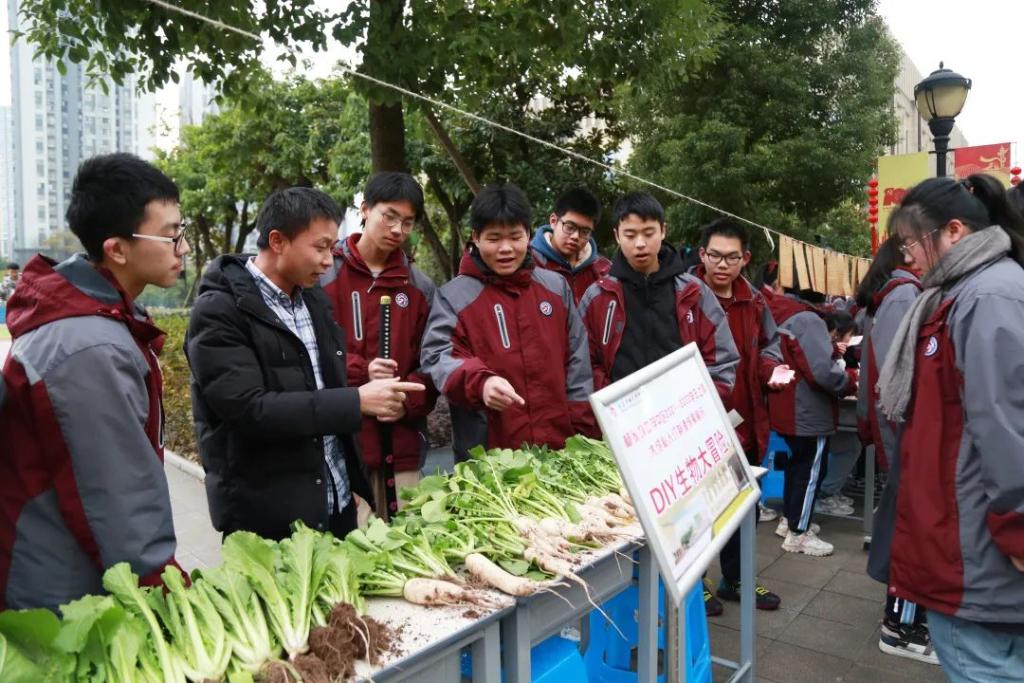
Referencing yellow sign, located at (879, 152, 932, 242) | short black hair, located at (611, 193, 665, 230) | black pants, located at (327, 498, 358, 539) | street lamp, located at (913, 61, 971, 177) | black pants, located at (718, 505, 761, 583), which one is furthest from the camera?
yellow sign, located at (879, 152, 932, 242)

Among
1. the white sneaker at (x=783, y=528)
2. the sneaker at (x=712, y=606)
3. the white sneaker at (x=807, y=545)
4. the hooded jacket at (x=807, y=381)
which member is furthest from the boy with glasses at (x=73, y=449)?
the white sneaker at (x=783, y=528)

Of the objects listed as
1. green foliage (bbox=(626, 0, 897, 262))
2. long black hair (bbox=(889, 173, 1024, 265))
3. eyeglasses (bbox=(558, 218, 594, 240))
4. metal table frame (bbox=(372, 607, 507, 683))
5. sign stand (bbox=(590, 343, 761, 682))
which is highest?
green foliage (bbox=(626, 0, 897, 262))

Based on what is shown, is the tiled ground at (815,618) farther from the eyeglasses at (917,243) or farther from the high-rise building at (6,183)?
the high-rise building at (6,183)

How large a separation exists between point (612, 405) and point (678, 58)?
6393 millimetres

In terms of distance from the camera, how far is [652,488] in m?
1.68

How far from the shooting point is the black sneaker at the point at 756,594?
166 inches

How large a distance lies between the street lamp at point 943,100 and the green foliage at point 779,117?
17.8ft

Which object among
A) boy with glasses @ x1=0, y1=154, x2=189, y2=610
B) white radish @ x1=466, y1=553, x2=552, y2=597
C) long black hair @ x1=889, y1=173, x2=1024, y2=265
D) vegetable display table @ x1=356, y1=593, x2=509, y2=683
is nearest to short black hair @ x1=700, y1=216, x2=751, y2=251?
long black hair @ x1=889, y1=173, x2=1024, y2=265

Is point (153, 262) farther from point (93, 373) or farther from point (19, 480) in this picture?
point (19, 480)

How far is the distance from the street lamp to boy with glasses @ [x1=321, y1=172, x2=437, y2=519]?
256 inches

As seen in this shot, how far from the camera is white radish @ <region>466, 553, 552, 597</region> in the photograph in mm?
1842

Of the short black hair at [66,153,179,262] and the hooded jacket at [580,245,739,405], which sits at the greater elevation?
the short black hair at [66,153,179,262]

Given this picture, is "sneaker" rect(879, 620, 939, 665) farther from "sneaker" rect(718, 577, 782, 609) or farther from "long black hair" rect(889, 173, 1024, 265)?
"long black hair" rect(889, 173, 1024, 265)

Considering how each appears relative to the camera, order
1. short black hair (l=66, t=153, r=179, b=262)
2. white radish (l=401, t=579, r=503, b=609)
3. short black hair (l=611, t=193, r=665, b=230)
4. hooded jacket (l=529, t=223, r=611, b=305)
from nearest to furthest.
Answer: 1. white radish (l=401, t=579, r=503, b=609)
2. short black hair (l=66, t=153, r=179, b=262)
3. short black hair (l=611, t=193, r=665, b=230)
4. hooded jacket (l=529, t=223, r=611, b=305)
